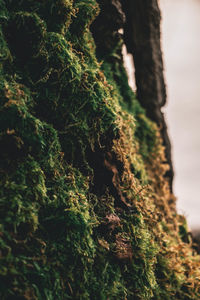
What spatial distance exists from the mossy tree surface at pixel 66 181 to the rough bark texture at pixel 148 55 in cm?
135

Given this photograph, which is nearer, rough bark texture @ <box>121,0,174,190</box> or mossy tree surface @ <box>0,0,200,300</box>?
mossy tree surface @ <box>0,0,200,300</box>

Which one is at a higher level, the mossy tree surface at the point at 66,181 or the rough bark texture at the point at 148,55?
the rough bark texture at the point at 148,55

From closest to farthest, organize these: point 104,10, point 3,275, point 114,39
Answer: point 3,275
point 104,10
point 114,39

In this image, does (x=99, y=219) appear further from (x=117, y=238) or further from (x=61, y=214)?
(x=61, y=214)

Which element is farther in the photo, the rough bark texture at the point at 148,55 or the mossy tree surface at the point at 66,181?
the rough bark texture at the point at 148,55

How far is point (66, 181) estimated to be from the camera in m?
1.86

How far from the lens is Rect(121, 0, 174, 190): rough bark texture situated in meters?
3.49

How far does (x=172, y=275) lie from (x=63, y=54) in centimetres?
206

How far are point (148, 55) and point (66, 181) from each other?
2560mm

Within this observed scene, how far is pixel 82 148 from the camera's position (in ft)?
6.65

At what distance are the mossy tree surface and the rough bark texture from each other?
1353mm

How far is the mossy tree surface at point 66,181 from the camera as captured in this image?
1.52 metres

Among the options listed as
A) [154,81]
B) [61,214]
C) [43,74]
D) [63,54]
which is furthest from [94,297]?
[154,81]

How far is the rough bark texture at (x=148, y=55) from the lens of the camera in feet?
11.5
